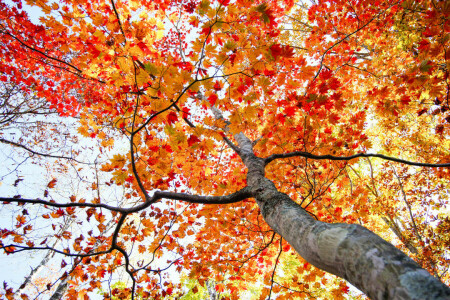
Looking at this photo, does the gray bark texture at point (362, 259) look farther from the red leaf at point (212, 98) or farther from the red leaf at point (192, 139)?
the red leaf at point (212, 98)

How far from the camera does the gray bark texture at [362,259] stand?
0.58 metres

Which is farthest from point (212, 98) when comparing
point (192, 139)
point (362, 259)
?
point (362, 259)

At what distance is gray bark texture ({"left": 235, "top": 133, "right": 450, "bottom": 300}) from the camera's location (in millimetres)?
580

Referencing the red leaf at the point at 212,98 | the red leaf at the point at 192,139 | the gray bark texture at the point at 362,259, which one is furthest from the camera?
the red leaf at the point at 212,98

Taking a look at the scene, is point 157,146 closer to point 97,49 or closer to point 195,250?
point 97,49

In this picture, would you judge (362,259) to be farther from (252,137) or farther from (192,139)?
(252,137)

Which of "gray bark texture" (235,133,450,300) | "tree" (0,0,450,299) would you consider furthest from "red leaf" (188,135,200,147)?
"gray bark texture" (235,133,450,300)

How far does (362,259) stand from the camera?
0.72m

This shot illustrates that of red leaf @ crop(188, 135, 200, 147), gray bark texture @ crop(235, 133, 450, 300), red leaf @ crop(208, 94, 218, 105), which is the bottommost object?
gray bark texture @ crop(235, 133, 450, 300)

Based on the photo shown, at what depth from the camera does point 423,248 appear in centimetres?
541

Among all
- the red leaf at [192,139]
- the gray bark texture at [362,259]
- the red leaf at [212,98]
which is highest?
the red leaf at [212,98]

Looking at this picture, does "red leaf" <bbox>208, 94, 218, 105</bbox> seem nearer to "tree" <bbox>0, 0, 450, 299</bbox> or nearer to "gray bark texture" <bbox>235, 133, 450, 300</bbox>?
"tree" <bbox>0, 0, 450, 299</bbox>

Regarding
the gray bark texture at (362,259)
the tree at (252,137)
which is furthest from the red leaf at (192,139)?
the gray bark texture at (362,259)

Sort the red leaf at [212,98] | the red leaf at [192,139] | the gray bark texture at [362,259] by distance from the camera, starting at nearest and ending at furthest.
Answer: the gray bark texture at [362,259], the red leaf at [192,139], the red leaf at [212,98]
